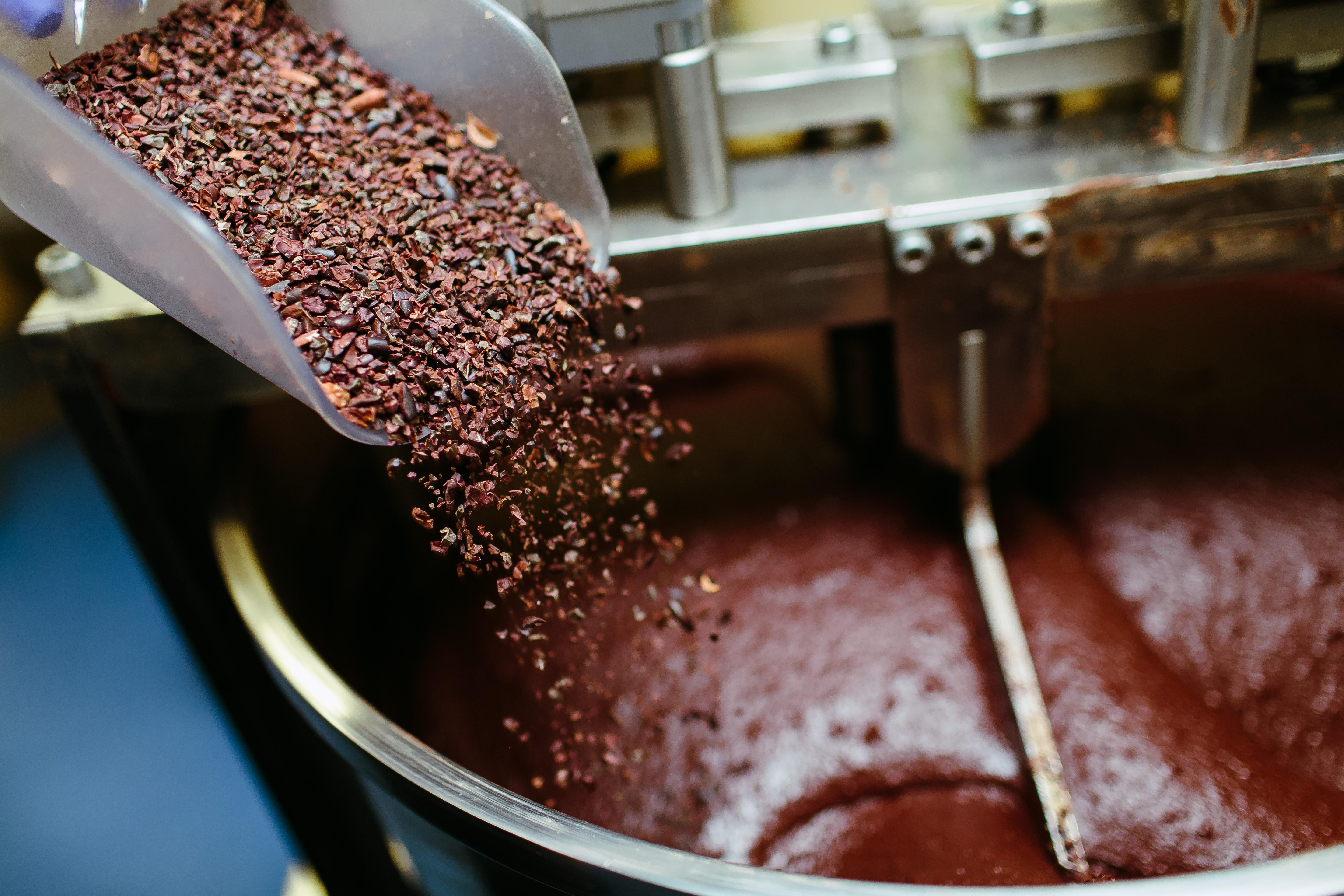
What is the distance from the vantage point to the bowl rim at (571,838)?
2.21 ft

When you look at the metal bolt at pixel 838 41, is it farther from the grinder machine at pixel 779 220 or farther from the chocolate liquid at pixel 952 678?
the chocolate liquid at pixel 952 678

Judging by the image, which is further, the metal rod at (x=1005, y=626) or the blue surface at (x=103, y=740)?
the blue surface at (x=103, y=740)

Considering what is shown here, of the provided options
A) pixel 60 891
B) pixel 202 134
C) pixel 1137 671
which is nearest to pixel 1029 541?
pixel 1137 671

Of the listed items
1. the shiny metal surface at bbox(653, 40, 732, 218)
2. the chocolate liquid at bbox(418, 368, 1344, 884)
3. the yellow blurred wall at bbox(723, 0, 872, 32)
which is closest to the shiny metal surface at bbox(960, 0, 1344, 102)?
the shiny metal surface at bbox(653, 40, 732, 218)

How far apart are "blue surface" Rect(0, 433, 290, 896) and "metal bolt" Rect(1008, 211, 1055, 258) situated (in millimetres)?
1227

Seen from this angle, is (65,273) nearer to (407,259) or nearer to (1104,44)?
(407,259)

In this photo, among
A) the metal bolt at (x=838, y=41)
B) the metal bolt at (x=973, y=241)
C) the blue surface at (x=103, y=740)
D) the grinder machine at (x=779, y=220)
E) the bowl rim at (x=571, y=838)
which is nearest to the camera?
the bowl rim at (x=571, y=838)

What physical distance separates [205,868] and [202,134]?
128cm

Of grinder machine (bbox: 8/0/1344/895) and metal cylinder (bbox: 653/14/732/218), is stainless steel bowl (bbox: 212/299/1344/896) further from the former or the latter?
metal cylinder (bbox: 653/14/732/218)

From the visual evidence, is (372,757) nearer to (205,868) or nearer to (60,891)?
(205,868)

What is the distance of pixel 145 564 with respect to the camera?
128 centimetres

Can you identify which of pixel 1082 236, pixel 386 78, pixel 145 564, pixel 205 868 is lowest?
pixel 205 868

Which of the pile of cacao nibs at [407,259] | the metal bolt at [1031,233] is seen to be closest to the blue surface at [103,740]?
the pile of cacao nibs at [407,259]

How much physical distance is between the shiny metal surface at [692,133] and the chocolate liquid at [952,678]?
1.40 ft
